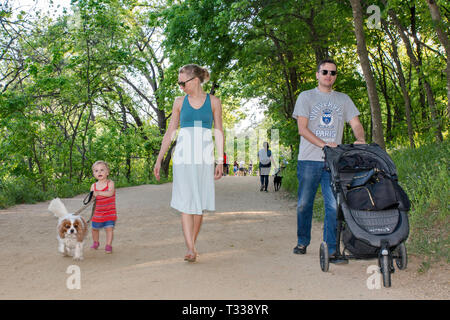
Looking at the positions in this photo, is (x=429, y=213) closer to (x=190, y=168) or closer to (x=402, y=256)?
(x=402, y=256)

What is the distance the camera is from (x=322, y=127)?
5.21m

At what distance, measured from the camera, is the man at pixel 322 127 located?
5117mm

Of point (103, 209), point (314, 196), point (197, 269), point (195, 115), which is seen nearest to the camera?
point (197, 269)

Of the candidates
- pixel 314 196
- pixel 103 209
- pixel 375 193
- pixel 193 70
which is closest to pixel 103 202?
pixel 103 209

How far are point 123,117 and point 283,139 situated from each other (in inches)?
564

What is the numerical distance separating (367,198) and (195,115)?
2.09 meters

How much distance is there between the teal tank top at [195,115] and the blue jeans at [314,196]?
50.5 inches

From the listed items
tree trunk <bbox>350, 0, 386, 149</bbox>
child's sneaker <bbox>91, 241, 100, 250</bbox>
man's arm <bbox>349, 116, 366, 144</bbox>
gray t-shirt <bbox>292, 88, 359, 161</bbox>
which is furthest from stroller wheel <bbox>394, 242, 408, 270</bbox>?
tree trunk <bbox>350, 0, 386, 149</bbox>

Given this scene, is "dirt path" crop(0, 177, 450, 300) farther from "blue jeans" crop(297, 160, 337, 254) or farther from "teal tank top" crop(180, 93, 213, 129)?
"teal tank top" crop(180, 93, 213, 129)

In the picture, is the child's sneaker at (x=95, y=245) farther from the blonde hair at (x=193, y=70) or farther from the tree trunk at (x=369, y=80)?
the tree trunk at (x=369, y=80)

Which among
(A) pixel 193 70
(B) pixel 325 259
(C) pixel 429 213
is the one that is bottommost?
(B) pixel 325 259

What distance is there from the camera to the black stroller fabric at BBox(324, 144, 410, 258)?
162 inches

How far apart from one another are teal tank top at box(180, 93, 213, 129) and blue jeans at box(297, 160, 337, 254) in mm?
1282

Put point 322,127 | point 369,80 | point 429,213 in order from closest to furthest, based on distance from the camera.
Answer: point 322,127 < point 429,213 < point 369,80
